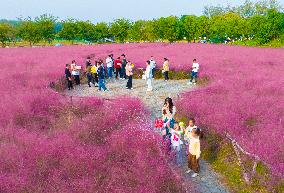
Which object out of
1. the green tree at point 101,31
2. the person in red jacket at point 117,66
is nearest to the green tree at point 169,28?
the green tree at point 101,31

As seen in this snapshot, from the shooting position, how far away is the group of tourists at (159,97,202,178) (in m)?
9.66

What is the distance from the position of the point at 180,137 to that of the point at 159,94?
861cm

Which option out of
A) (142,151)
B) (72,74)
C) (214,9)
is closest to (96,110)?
(142,151)

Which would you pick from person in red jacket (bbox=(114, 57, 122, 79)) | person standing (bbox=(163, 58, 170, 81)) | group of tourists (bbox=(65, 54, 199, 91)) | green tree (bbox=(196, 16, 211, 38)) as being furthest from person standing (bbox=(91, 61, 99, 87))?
green tree (bbox=(196, 16, 211, 38))

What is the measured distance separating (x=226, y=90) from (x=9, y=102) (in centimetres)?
1047

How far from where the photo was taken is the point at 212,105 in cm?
1351

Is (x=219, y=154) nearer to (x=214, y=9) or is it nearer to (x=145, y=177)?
(x=145, y=177)

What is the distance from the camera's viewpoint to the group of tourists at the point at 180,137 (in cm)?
966

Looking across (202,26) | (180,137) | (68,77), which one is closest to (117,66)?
(68,77)

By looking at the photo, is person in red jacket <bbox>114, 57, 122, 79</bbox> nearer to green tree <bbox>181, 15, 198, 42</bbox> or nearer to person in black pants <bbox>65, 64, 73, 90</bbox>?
person in black pants <bbox>65, 64, 73, 90</bbox>

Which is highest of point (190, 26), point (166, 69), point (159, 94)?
point (190, 26)

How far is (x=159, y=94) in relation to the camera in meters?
19.1

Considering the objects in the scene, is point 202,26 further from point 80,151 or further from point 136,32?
point 80,151

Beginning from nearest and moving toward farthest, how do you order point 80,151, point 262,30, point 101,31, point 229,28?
point 80,151 < point 262,30 < point 229,28 < point 101,31
